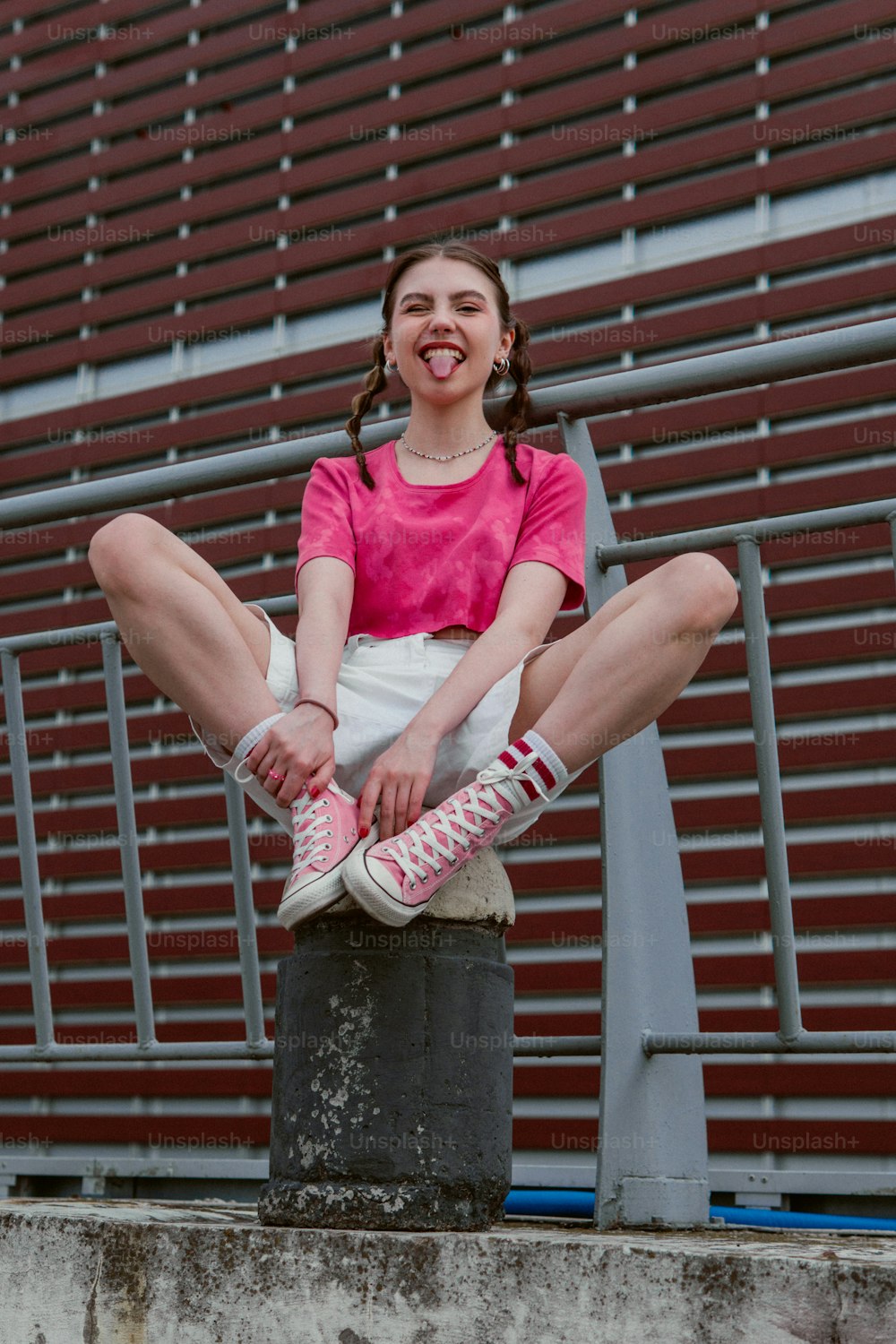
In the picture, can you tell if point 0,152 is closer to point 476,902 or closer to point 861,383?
point 861,383

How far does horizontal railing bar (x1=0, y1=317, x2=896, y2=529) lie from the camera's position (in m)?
1.76

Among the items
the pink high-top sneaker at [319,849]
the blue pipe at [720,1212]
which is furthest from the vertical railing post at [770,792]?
the blue pipe at [720,1212]

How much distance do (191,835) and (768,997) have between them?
123 inches

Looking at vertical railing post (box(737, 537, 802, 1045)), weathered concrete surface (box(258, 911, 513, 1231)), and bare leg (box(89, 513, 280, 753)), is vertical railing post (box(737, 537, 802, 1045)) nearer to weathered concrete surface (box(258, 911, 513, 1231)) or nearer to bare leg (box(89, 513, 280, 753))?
weathered concrete surface (box(258, 911, 513, 1231))

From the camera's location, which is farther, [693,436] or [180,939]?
[180,939]

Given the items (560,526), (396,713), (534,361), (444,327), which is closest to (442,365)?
(444,327)

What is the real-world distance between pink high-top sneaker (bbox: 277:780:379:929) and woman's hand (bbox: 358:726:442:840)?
0.9 inches

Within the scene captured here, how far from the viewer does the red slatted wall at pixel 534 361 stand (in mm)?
5605

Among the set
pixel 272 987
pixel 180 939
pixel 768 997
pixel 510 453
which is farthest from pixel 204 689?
pixel 180 939

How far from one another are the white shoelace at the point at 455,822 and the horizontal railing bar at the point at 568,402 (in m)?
0.63

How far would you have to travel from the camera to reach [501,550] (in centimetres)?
188

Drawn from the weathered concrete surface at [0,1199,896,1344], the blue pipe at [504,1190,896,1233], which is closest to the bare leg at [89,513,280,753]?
the weathered concrete surface at [0,1199,896,1344]

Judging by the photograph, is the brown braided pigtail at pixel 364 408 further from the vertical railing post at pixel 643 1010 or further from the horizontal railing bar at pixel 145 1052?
the horizontal railing bar at pixel 145 1052

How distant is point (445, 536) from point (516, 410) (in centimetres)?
25
